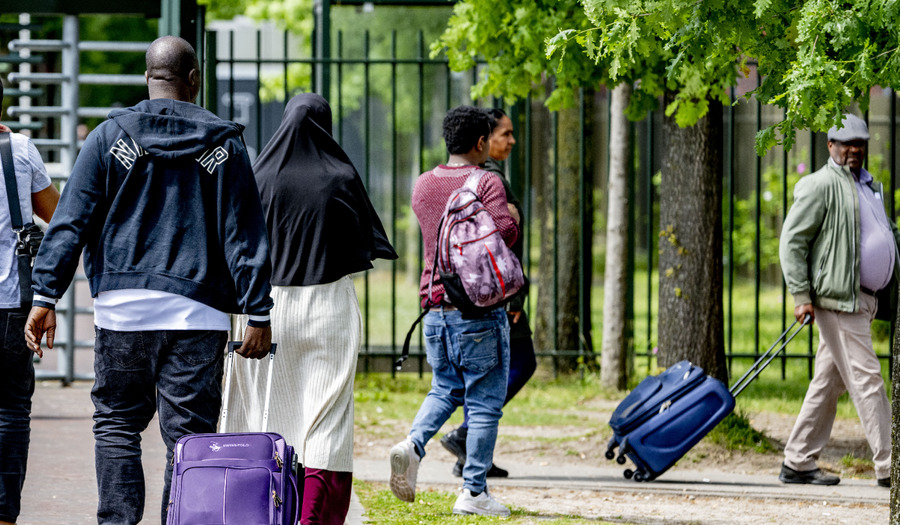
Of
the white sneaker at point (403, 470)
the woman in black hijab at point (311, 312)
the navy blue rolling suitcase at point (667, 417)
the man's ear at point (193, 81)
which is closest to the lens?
the man's ear at point (193, 81)

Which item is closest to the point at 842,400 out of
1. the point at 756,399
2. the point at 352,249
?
the point at 756,399

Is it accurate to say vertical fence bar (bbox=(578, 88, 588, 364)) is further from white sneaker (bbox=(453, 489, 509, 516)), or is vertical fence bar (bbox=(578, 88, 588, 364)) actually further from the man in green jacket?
white sneaker (bbox=(453, 489, 509, 516))

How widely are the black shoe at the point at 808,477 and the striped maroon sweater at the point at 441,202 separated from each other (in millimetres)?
2222

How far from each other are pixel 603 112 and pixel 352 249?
16.8 meters

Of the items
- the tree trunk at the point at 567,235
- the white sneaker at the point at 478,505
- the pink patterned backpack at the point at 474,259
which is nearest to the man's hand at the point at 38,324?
the pink patterned backpack at the point at 474,259

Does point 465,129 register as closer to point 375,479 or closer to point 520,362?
point 520,362

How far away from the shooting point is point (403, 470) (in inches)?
201

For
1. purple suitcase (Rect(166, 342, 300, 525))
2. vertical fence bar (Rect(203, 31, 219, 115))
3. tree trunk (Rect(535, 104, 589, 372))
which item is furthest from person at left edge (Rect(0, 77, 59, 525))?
tree trunk (Rect(535, 104, 589, 372))

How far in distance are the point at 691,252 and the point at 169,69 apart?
4012 mm

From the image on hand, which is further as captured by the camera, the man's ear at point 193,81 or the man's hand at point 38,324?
the man's ear at point 193,81

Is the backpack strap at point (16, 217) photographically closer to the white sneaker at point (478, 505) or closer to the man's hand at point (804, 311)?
the white sneaker at point (478, 505)

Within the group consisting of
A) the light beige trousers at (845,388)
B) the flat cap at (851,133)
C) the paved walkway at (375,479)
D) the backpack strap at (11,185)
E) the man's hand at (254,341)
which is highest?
the flat cap at (851,133)

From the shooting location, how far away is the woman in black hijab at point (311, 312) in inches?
179

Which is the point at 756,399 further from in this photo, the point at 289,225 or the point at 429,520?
the point at 289,225
